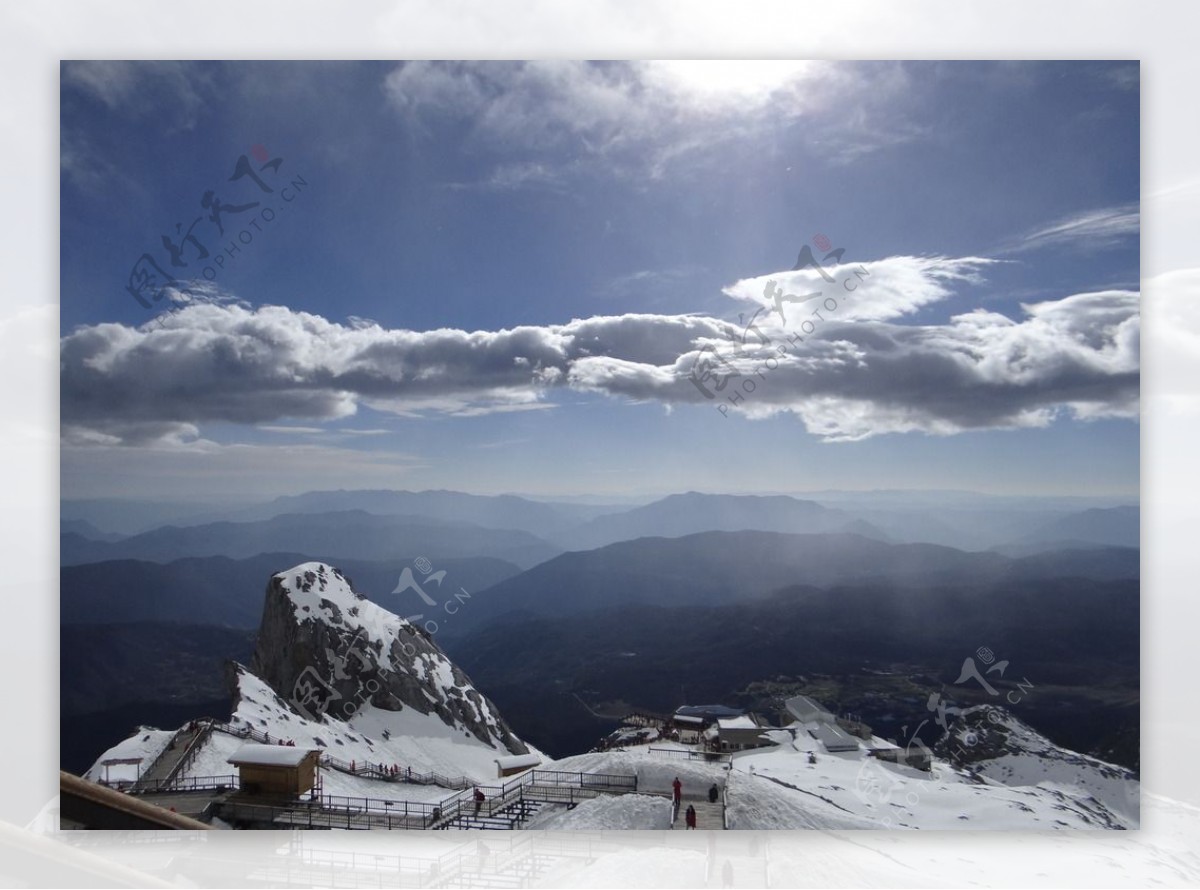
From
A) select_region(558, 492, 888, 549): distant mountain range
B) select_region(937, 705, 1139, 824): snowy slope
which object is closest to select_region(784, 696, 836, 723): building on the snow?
select_region(937, 705, 1139, 824): snowy slope

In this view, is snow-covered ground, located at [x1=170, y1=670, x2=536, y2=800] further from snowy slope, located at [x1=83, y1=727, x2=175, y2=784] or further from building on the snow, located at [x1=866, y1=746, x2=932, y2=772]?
building on the snow, located at [x1=866, y1=746, x2=932, y2=772]

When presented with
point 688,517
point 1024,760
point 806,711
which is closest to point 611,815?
point 806,711

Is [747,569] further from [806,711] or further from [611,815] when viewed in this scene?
[611,815]

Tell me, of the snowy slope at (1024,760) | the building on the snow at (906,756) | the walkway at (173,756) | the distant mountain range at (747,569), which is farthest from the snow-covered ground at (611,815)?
the walkway at (173,756)

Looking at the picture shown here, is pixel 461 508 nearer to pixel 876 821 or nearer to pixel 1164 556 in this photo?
pixel 876 821

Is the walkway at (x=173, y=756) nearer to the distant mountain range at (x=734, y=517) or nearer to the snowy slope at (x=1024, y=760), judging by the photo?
the distant mountain range at (x=734, y=517)
